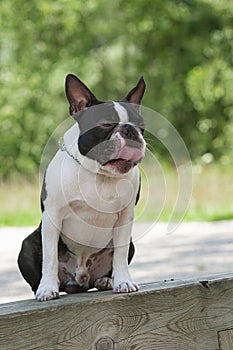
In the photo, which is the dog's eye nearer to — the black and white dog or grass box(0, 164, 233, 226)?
the black and white dog

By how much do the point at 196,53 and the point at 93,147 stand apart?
54.0 feet

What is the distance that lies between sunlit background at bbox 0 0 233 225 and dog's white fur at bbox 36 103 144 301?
15330 millimetres

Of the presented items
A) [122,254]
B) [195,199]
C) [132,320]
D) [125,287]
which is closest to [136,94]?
[122,254]

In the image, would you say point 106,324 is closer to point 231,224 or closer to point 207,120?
point 231,224

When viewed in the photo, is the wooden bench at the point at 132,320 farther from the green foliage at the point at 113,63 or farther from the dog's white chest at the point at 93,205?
the green foliage at the point at 113,63

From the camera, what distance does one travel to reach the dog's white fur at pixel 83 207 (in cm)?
239

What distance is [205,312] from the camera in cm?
251

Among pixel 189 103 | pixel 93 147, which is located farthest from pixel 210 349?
pixel 189 103

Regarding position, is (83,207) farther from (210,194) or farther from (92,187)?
(210,194)

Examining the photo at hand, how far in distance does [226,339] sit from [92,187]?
2.28 ft

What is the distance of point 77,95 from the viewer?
248 centimetres

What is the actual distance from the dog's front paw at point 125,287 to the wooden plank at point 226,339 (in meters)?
0.35

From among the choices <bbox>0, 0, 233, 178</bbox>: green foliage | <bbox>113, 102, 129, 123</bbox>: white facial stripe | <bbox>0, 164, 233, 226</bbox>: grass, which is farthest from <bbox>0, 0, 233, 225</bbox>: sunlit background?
<bbox>113, 102, 129, 123</bbox>: white facial stripe

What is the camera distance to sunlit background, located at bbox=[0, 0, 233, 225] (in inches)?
717
